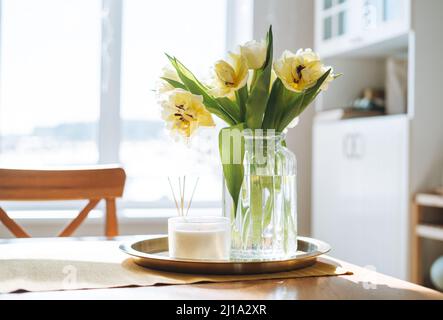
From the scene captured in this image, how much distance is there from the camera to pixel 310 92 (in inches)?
40.8

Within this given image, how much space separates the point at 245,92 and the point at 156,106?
7.47 ft

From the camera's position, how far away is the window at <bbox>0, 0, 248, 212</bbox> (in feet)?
10.6

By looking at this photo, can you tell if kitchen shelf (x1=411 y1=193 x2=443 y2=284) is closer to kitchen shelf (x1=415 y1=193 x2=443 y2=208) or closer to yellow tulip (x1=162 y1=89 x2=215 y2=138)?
kitchen shelf (x1=415 y1=193 x2=443 y2=208)

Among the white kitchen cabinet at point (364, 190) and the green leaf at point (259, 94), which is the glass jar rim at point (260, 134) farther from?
the white kitchen cabinet at point (364, 190)

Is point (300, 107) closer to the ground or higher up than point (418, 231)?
higher up

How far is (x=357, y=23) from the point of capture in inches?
115

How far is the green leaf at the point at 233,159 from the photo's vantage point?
1.00 metres

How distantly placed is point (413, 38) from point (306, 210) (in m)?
1.34

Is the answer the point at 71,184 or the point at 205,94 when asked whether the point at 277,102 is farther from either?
the point at 71,184

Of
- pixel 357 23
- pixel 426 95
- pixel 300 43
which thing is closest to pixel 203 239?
pixel 426 95

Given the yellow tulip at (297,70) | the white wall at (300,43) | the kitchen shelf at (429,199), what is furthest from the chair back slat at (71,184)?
the white wall at (300,43)

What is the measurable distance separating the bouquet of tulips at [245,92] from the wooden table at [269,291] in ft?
0.66
